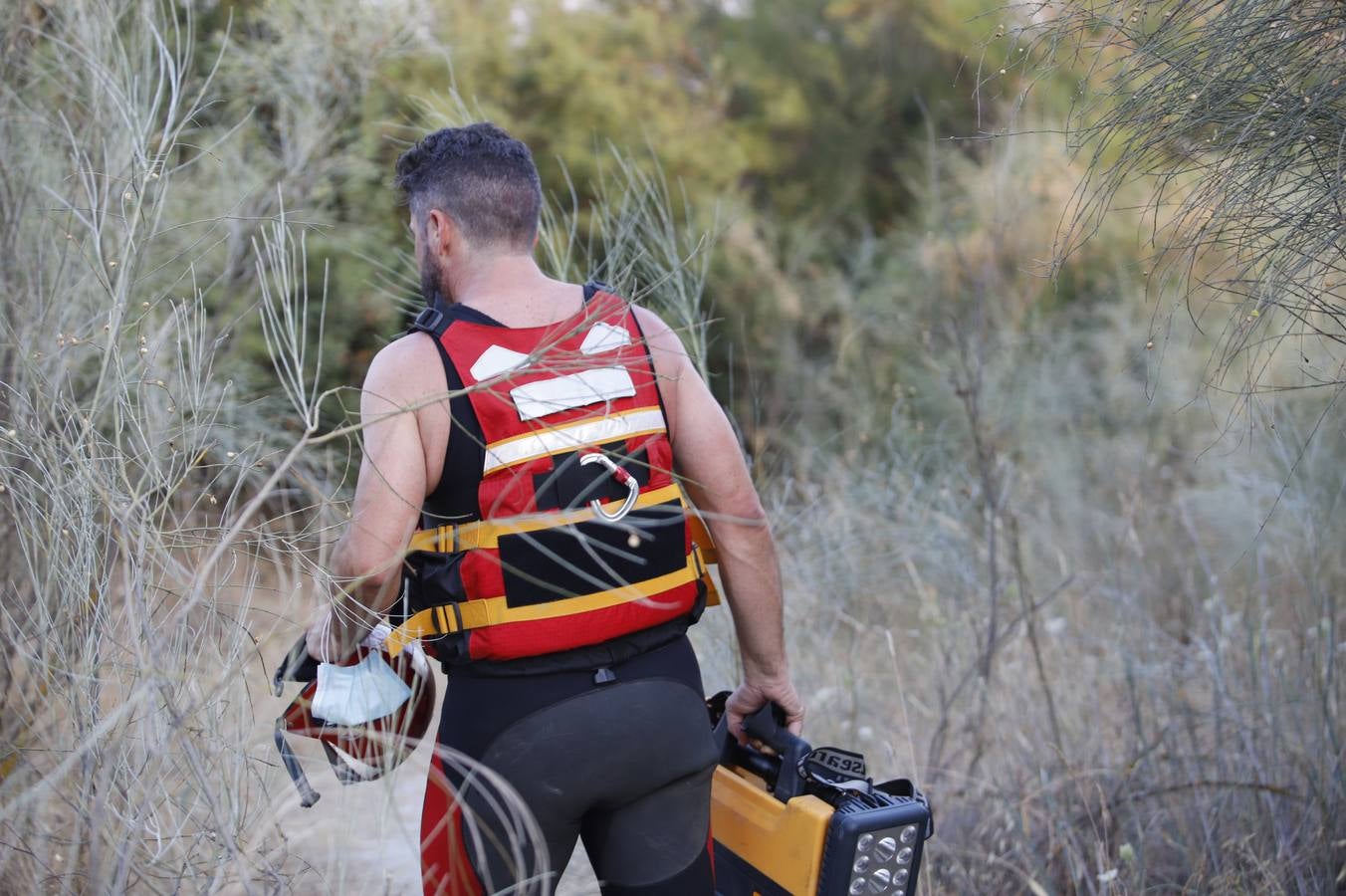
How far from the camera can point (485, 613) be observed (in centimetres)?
214

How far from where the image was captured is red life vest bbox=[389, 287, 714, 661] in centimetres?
213

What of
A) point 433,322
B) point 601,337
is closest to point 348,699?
point 433,322

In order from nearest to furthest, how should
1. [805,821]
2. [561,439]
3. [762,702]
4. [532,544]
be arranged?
[532,544]
[561,439]
[805,821]
[762,702]

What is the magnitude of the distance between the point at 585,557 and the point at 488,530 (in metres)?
0.19

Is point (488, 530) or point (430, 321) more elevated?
point (430, 321)

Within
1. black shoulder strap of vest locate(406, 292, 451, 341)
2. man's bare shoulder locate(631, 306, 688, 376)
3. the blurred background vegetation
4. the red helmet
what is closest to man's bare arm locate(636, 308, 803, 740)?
man's bare shoulder locate(631, 306, 688, 376)

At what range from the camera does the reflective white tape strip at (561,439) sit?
2131mm

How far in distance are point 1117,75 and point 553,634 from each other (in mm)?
1501

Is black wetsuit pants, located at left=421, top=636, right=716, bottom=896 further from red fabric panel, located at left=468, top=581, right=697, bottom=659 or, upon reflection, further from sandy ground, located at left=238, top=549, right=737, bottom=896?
sandy ground, located at left=238, top=549, right=737, bottom=896

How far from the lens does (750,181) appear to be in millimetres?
13125

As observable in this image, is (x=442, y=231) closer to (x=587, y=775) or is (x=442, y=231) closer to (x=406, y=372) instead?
(x=406, y=372)

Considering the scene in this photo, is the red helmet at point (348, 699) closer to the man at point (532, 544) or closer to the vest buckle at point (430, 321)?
the man at point (532, 544)

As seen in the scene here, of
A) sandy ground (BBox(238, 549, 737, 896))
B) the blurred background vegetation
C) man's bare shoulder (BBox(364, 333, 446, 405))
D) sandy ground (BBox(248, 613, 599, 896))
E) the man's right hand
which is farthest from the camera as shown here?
sandy ground (BBox(238, 549, 737, 896))

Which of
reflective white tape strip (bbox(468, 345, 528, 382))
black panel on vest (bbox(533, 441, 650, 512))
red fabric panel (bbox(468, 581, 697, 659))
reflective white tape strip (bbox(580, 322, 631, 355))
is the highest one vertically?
reflective white tape strip (bbox(580, 322, 631, 355))
